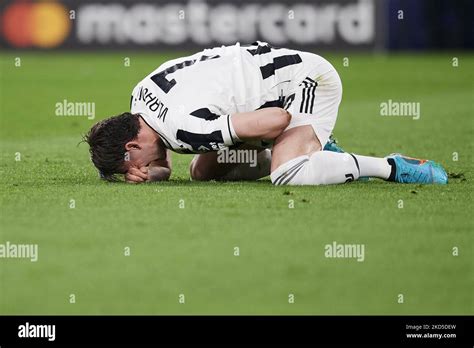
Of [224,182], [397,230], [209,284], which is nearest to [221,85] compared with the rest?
[224,182]

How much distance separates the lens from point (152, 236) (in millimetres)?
6422

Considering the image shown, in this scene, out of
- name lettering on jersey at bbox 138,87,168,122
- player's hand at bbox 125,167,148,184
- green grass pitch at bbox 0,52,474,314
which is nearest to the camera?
green grass pitch at bbox 0,52,474,314

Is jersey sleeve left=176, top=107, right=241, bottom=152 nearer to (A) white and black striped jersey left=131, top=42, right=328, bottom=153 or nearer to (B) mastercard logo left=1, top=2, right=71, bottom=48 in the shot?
(A) white and black striped jersey left=131, top=42, right=328, bottom=153

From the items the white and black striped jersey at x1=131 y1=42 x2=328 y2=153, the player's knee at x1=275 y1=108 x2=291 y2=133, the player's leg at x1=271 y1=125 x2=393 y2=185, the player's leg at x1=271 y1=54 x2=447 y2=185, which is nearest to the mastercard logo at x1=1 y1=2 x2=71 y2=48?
the white and black striped jersey at x1=131 y1=42 x2=328 y2=153

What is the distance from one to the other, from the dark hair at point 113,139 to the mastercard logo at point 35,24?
1807cm

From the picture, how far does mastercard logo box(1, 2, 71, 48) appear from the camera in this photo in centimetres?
2566

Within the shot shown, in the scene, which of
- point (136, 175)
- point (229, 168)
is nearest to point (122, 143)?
point (136, 175)

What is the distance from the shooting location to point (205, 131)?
7641mm

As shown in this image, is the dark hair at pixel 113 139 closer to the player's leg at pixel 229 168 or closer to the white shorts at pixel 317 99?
the player's leg at pixel 229 168

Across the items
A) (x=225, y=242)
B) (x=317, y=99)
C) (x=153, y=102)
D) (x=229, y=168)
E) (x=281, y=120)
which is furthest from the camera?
(x=229, y=168)

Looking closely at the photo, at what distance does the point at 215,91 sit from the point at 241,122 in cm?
39

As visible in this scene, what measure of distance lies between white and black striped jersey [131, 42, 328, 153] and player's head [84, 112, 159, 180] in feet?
0.34

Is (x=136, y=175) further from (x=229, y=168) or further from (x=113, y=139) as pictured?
(x=229, y=168)

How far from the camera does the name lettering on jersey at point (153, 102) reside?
7.86 metres
